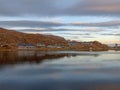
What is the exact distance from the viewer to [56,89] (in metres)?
20.7

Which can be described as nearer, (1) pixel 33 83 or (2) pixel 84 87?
(2) pixel 84 87

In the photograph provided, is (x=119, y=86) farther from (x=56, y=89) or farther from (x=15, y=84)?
(x=15, y=84)

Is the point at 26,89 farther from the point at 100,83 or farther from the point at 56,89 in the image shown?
the point at 100,83

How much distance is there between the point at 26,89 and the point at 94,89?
520cm

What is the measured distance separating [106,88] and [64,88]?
10.8 ft

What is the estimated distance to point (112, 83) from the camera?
2353 centimetres

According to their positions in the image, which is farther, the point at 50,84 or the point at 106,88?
the point at 50,84

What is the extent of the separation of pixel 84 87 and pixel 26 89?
4.63m

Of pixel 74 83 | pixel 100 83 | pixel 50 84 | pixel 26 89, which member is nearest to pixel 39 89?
pixel 26 89

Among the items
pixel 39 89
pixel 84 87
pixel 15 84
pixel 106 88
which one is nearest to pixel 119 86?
pixel 106 88

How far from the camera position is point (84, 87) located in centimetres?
2162

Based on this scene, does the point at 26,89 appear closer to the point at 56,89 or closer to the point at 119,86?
the point at 56,89

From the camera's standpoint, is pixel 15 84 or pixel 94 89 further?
pixel 15 84

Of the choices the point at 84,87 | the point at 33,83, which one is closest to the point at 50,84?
the point at 33,83
